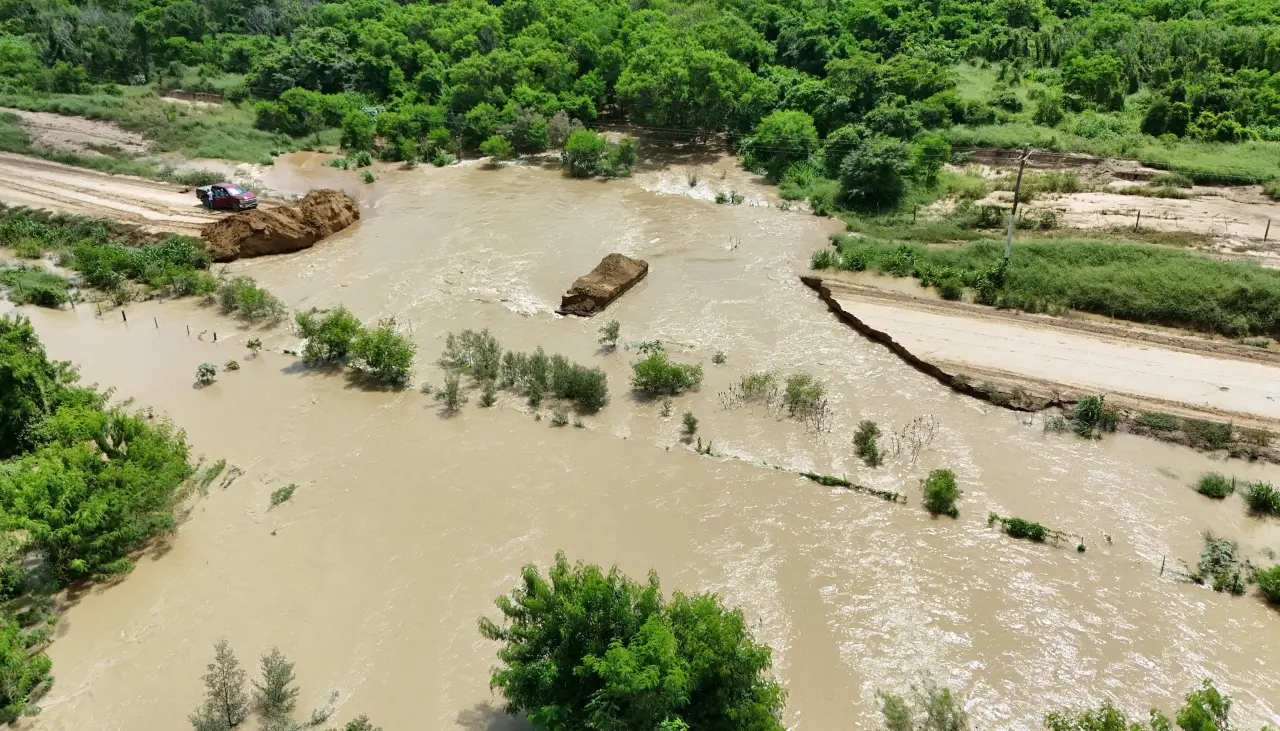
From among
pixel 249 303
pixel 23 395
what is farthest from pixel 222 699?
pixel 249 303

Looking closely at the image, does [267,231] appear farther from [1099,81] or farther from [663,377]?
[1099,81]

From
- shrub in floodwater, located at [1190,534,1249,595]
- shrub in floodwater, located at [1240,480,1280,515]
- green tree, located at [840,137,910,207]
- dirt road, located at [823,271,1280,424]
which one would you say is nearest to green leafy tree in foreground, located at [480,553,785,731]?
shrub in floodwater, located at [1190,534,1249,595]

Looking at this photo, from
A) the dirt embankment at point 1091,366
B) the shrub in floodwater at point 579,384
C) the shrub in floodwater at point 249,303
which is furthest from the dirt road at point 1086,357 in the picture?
the shrub in floodwater at point 249,303

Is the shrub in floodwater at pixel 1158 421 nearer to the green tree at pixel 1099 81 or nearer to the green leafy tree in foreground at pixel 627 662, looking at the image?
the green leafy tree in foreground at pixel 627 662

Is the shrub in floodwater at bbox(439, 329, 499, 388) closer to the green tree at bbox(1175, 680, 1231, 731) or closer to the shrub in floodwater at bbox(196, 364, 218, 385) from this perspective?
the shrub in floodwater at bbox(196, 364, 218, 385)

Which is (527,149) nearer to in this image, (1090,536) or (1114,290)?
(1114,290)

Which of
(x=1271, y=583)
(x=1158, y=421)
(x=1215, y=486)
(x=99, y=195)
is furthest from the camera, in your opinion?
(x=99, y=195)

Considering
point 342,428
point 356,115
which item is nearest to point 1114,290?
point 342,428
